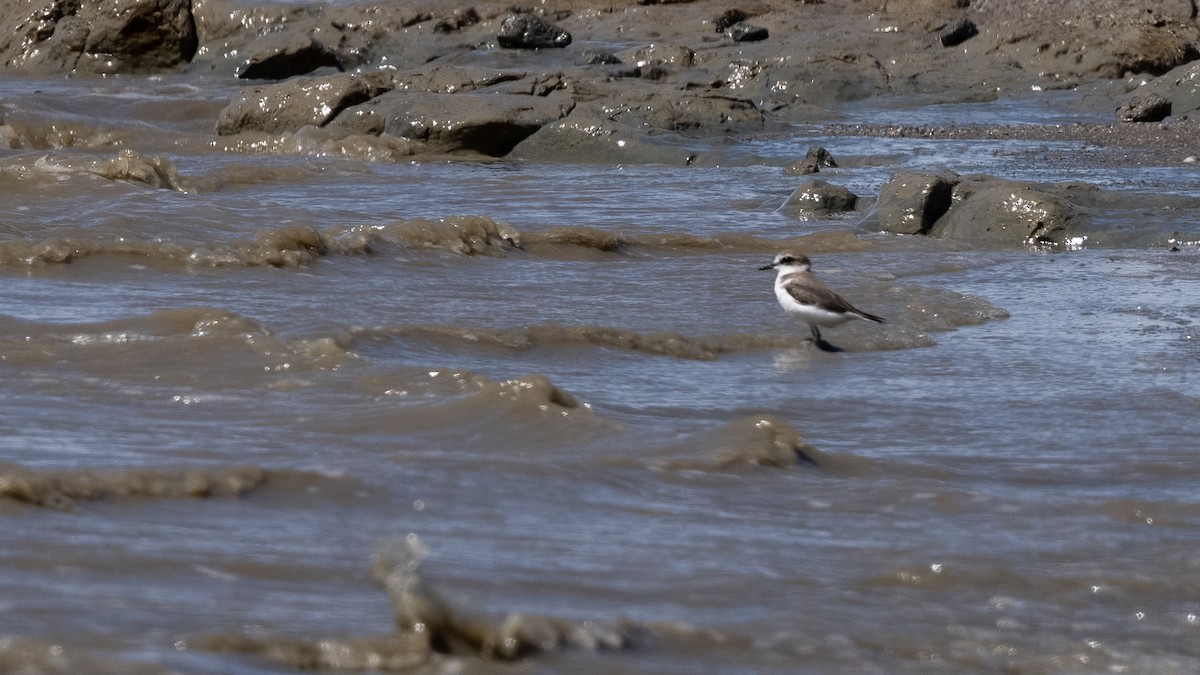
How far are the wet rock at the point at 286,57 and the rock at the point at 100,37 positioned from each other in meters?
1.82

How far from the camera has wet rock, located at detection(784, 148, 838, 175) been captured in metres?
13.0

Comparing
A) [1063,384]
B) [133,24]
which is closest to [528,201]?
[1063,384]

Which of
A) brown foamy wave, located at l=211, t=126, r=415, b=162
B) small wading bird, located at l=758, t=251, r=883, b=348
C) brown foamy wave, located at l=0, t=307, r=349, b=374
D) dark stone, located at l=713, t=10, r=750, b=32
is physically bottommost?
brown foamy wave, located at l=211, t=126, r=415, b=162

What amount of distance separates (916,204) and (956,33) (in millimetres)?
10177

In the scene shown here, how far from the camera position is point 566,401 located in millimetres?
5223

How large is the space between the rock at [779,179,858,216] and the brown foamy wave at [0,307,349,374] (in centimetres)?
538

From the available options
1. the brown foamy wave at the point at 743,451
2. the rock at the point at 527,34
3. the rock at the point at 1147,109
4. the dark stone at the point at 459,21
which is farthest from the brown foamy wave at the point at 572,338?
the dark stone at the point at 459,21

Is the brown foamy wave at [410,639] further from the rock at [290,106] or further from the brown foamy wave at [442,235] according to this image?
the rock at [290,106]

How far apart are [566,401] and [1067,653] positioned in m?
2.28

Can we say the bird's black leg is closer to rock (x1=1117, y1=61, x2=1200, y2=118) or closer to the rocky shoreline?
the rocky shoreline

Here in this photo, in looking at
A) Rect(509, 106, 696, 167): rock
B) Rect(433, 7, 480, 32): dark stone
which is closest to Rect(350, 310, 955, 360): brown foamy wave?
Rect(509, 106, 696, 167): rock

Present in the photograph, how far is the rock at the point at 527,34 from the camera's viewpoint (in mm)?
20578

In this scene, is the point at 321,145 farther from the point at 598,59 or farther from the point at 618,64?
the point at 598,59

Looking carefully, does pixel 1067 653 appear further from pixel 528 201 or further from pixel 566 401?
pixel 528 201
